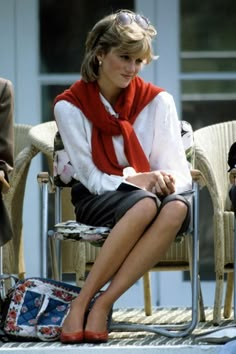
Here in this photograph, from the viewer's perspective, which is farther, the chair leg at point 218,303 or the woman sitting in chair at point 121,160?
the chair leg at point 218,303

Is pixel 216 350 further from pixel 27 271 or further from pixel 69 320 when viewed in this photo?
pixel 27 271

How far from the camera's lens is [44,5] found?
861 cm

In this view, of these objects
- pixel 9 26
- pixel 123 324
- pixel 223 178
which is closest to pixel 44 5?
pixel 9 26

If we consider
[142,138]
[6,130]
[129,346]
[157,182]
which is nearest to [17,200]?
[6,130]

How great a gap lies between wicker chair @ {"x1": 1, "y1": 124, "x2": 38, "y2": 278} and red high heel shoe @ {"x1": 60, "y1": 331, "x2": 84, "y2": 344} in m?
1.22

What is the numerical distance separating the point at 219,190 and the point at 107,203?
0.98m

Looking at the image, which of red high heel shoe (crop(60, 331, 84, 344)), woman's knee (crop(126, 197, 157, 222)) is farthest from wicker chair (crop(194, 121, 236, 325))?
red high heel shoe (crop(60, 331, 84, 344))

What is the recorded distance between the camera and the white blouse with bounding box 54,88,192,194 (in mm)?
6742

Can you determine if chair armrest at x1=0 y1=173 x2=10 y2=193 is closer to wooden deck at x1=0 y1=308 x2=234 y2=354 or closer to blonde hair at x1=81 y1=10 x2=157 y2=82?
blonde hair at x1=81 y1=10 x2=157 y2=82

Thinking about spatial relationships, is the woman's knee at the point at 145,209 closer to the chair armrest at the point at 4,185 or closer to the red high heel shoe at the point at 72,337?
the red high heel shoe at the point at 72,337

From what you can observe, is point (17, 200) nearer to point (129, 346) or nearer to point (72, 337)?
point (72, 337)

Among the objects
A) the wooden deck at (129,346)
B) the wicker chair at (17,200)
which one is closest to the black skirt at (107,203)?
the wooden deck at (129,346)

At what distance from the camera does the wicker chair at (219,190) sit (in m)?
7.29

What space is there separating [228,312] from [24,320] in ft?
5.12
